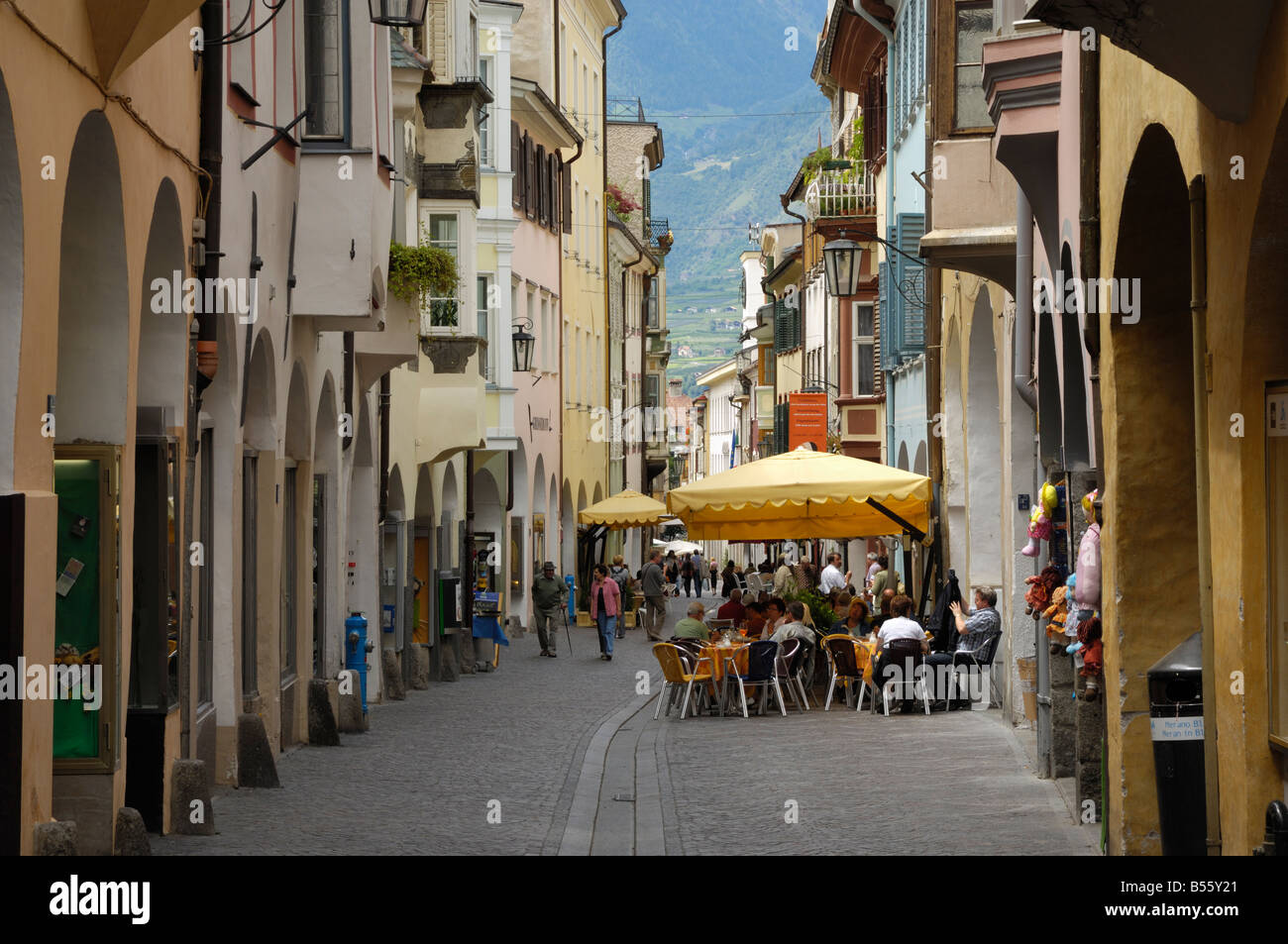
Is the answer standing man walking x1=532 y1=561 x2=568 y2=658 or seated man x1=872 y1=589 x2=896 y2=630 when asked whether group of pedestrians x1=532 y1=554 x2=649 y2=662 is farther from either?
seated man x1=872 y1=589 x2=896 y2=630

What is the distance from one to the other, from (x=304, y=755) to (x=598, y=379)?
39.9 meters

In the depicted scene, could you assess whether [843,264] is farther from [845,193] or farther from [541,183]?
[541,183]

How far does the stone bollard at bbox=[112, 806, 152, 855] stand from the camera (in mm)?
10812

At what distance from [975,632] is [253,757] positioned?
8.32 meters

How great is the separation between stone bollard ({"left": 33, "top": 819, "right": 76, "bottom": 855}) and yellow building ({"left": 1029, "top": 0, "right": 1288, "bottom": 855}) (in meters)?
5.13

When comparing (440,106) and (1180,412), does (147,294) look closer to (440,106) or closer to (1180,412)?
(1180,412)

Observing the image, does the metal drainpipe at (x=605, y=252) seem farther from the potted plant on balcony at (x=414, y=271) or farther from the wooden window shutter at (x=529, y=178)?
the potted plant on balcony at (x=414, y=271)

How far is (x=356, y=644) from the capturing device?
21.0 meters

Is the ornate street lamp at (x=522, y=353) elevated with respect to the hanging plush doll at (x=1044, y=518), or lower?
elevated

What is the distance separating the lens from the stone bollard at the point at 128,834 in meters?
10.8

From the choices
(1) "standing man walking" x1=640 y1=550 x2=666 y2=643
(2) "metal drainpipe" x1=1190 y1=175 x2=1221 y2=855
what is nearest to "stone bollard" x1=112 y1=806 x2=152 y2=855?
(2) "metal drainpipe" x1=1190 y1=175 x2=1221 y2=855

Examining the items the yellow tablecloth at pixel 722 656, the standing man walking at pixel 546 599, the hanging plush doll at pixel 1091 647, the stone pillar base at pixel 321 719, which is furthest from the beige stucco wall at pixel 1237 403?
the standing man walking at pixel 546 599

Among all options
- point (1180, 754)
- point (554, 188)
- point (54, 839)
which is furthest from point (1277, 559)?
point (554, 188)

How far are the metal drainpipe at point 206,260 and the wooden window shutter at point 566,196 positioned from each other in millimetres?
34531
